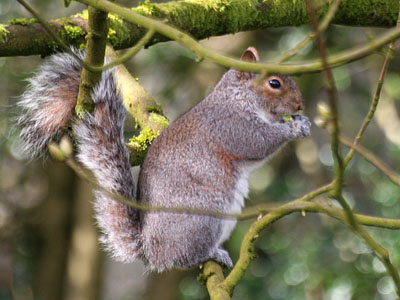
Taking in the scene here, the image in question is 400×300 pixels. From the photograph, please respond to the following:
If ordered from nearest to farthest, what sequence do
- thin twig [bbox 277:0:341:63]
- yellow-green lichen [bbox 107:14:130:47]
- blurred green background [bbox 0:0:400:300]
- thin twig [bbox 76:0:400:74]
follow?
1. thin twig [bbox 76:0:400:74]
2. thin twig [bbox 277:0:341:63]
3. yellow-green lichen [bbox 107:14:130:47]
4. blurred green background [bbox 0:0:400:300]

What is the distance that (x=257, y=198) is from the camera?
4.71 metres

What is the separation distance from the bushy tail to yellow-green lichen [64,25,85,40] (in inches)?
4.5

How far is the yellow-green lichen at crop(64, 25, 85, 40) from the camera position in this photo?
2.47 meters

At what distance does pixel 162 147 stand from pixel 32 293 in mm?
3825

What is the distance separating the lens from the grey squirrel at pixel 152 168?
229cm

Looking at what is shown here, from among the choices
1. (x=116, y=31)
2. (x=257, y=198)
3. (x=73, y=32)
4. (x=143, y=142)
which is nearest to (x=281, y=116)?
(x=143, y=142)

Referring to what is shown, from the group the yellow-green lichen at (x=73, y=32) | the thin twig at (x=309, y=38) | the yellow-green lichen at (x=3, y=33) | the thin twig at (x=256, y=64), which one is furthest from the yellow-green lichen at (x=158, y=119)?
the thin twig at (x=309, y=38)

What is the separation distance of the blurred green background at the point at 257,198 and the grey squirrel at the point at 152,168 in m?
1.00

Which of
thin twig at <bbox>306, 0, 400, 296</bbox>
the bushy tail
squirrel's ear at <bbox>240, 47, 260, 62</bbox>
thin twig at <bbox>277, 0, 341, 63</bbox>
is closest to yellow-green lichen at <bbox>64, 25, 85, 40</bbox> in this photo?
the bushy tail

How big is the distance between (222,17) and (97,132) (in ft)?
2.69

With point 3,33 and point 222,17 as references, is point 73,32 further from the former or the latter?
point 222,17

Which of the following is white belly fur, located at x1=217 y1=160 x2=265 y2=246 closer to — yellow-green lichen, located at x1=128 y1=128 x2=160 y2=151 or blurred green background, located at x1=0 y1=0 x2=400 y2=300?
yellow-green lichen, located at x1=128 y1=128 x2=160 y2=151

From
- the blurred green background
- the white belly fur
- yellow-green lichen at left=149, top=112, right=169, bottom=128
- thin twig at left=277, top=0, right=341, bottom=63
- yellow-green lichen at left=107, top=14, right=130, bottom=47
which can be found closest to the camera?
thin twig at left=277, top=0, right=341, bottom=63

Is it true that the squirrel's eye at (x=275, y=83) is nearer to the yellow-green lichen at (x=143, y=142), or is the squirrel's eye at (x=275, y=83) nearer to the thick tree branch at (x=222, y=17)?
the thick tree branch at (x=222, y=17)
